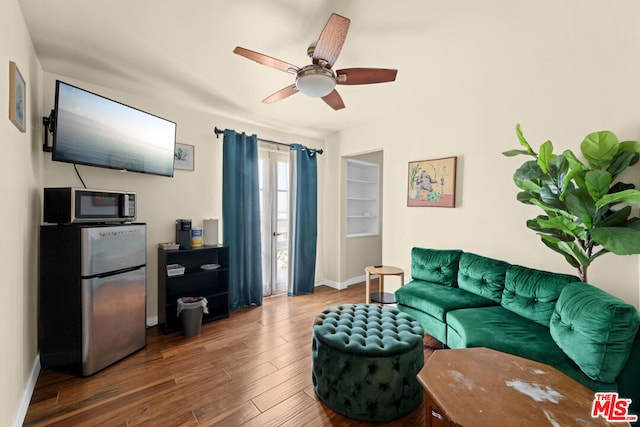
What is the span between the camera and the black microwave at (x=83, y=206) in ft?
7.16

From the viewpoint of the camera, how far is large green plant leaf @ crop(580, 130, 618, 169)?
6.10 feet

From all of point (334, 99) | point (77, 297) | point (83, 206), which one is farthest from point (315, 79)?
point (77, 297)

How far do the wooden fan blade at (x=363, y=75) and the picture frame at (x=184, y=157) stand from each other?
2.25 meters

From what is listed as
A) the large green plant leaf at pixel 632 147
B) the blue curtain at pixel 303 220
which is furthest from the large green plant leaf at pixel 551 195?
the blue curtain at pixel 303 220

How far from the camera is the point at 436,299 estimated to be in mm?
2674

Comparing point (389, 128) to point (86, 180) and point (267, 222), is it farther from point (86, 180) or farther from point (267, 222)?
point (86, 180)

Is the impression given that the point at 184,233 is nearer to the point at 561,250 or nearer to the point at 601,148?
the point at 561,250

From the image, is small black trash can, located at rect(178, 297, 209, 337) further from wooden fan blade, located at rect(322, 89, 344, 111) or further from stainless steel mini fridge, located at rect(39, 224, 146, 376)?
wooden fan blade, located at rect(322, 89, 344, 111)

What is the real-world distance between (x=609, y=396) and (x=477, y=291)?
158 cm

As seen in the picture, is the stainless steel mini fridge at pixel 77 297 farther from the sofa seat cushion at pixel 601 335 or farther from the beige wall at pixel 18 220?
the sofa seat cushion at pixel 601 335

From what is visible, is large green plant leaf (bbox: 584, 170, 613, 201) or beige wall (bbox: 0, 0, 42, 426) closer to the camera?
beige wall (bbox: 0, 0, 42, 426)

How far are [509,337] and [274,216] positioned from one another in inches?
126

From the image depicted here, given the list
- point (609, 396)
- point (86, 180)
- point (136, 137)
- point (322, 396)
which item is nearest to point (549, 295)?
point (609, 396)

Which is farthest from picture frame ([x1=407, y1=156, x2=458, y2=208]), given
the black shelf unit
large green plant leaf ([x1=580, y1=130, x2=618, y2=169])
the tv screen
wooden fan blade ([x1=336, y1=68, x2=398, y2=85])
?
the tv screen
